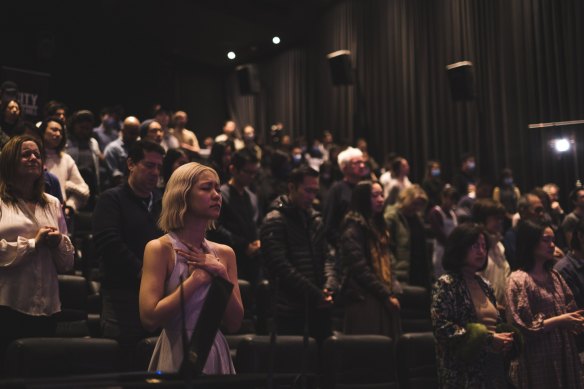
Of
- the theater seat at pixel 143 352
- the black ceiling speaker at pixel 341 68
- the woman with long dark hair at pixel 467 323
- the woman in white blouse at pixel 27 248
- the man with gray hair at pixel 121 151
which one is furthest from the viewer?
the black ceiling speaker at pixel 341 68

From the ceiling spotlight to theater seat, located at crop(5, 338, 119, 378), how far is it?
407cm

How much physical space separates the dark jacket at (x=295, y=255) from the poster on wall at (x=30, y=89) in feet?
10.1

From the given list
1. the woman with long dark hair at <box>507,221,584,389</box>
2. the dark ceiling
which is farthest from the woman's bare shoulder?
the dark ceiling

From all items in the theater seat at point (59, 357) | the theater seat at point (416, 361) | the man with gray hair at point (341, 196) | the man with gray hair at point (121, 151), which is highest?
the man with gray hair at point (121, 151)

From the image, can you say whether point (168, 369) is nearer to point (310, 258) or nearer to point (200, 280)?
point (200, 280)

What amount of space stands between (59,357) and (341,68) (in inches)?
459

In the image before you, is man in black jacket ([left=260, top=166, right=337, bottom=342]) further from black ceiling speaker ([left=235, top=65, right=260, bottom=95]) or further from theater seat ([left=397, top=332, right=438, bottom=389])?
black ceiling speaker ([left=235, top=65, right=260, bottom=95])

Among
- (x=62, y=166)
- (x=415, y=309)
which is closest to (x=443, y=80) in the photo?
(x=415, y=309)

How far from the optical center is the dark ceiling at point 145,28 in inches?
498

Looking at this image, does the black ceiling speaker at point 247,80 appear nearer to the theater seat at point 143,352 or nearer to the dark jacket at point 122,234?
the dark jacket at point 122,234

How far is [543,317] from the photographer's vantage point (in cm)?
405

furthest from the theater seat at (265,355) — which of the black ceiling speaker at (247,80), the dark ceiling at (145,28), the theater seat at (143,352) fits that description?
the black ceiling speaker at (247,80)

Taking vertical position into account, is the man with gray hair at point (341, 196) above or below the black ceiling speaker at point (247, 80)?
below

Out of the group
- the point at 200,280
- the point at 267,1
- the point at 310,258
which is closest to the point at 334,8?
the point at 267,1
